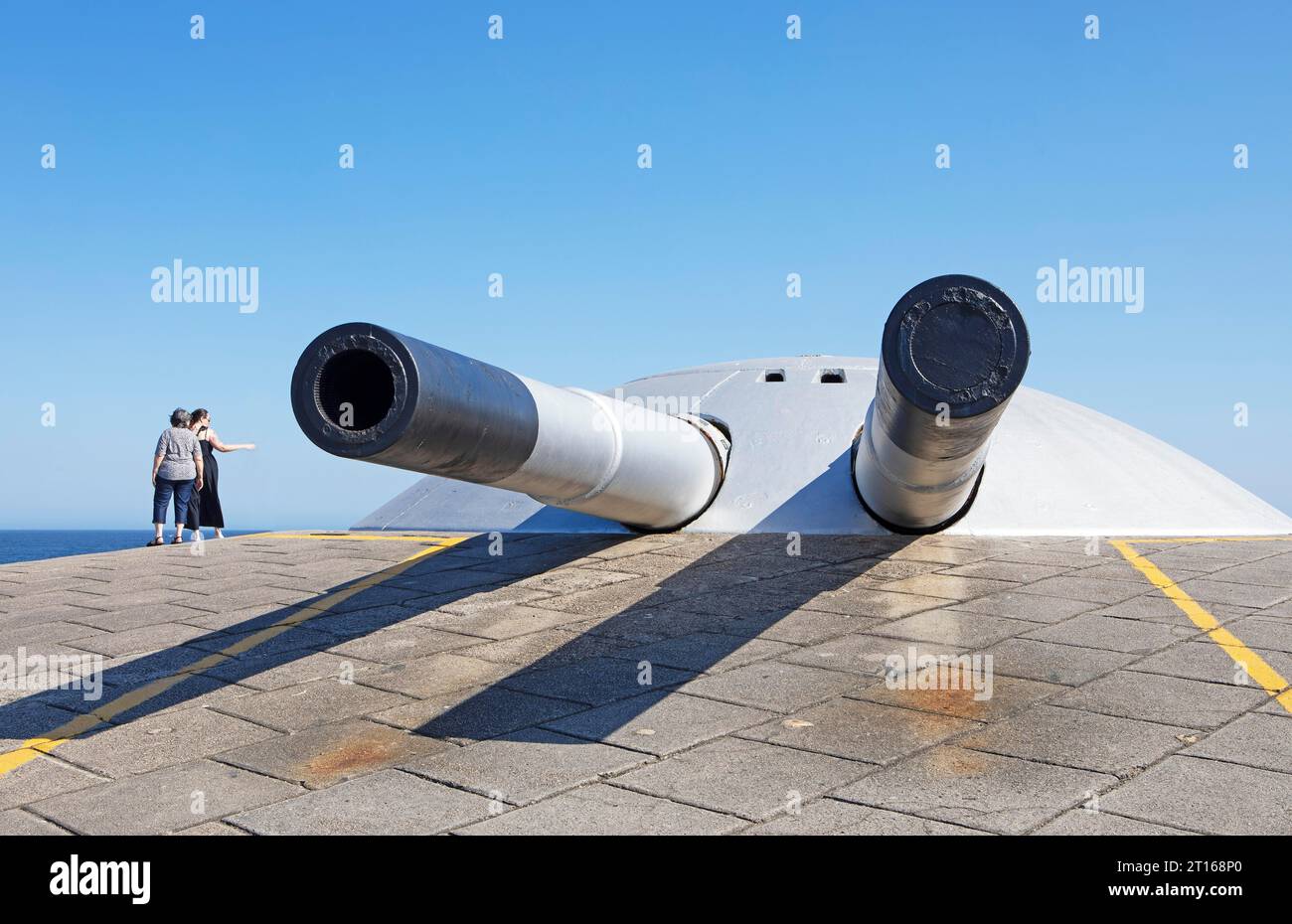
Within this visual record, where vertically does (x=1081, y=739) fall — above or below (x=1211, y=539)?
below

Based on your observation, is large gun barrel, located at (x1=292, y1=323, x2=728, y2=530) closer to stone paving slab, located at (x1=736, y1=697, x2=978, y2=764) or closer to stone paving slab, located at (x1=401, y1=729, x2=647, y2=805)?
stone paving slab, located at (x1=401, y1=729, x2=647, y2=805)

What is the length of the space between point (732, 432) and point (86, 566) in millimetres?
5629

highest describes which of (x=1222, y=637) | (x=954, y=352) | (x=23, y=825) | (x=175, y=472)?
Answer: (x=954, y=352)

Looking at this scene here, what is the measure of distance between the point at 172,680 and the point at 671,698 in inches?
97.6

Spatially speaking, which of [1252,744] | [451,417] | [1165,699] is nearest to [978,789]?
[1252,744]

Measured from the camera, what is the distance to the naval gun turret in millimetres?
3746

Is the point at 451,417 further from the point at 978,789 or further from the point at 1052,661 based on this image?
the point at 1052,661

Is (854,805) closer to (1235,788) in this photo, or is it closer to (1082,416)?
(1235,788)

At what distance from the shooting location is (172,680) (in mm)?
5195
